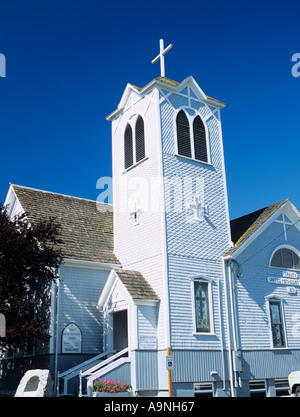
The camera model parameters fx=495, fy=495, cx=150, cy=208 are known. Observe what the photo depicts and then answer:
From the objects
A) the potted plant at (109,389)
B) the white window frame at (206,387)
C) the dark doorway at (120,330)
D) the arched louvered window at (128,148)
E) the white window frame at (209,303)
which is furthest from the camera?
the arched louvered window at (128,148)

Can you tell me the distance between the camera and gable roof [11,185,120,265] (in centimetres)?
2477

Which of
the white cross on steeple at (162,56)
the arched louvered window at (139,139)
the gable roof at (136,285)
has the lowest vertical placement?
the gable roof at (136,285)

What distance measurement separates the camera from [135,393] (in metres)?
20.1

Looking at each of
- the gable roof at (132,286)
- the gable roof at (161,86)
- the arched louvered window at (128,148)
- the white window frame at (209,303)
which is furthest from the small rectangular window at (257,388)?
the gable roof at (161,86)

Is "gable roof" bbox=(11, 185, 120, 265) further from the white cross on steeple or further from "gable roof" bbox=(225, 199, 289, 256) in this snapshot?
the white cross on steeple

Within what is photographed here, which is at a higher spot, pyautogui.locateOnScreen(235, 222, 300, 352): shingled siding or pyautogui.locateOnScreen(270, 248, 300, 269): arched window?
pyautogui.locateOnScreen(270, 248, 300, 269): arched window

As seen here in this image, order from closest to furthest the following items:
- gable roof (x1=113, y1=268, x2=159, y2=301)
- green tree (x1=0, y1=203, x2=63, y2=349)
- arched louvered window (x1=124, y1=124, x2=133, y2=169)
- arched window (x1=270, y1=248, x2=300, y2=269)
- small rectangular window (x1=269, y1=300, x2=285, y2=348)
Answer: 1. green tree (x1=0, y1=203, x2=63, y2=349)
2. gable roof (x1=113, y1=268, x2=159, y2=301)
3. small rectangular window (x1=269, y1=300, x2=285, y2=348)
4. arched window (x1=270, y1=248, x2=300, y2=269)
5. arched louvered window (x1=124, y1=124, x2=133, y2=169)

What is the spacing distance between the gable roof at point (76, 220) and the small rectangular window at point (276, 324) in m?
8.29

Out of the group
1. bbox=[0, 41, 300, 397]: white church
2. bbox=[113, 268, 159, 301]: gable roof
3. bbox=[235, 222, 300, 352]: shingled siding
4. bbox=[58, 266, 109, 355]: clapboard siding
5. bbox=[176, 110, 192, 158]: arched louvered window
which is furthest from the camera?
bbox=[176, 110, 192, 158]: arched louvered window

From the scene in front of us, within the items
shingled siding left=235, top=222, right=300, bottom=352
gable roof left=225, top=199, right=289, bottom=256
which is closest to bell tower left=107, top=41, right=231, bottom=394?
gable roof left=225, top=199, right=289, bottom=256

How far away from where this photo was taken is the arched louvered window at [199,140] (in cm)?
2586

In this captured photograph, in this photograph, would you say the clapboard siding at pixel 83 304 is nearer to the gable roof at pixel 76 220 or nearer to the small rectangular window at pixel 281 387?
the gable roof at pixel 76 220

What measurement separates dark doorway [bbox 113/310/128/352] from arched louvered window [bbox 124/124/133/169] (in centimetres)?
781

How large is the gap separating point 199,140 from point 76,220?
7.98 m
